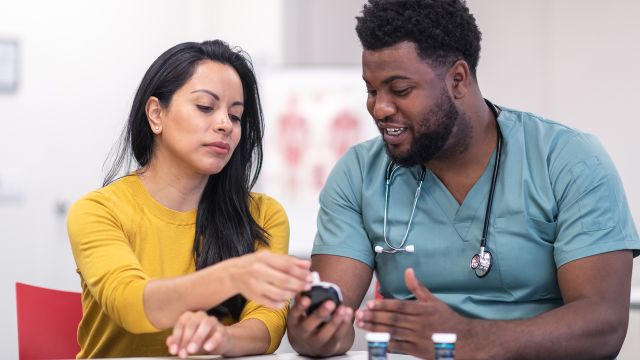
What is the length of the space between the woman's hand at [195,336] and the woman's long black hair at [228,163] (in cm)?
25

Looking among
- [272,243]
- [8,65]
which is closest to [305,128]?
[8,65]

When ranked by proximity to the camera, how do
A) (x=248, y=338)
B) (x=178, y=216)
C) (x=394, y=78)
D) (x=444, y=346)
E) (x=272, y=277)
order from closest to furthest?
(x=444, y=346) < (x=272, y=277) < (x=248, y=338) < (x=394, y=78) < (x=178, y=216)

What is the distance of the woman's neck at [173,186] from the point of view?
1881mm

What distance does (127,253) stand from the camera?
166 cm

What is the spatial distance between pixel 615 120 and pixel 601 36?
308mm

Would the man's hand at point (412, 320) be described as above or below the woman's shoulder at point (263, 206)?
Result: below

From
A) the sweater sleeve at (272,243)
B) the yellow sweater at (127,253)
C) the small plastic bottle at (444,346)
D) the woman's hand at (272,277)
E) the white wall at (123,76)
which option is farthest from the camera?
the white wall at (123,76)

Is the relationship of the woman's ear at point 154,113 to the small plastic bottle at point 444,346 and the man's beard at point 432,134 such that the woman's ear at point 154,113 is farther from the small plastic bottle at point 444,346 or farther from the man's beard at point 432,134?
the small plastic bottle at point 444,346

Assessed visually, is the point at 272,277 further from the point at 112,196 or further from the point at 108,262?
the point at 112,196

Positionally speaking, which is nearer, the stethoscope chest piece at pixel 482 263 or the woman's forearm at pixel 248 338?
the woman's forearm at pixel 248 338

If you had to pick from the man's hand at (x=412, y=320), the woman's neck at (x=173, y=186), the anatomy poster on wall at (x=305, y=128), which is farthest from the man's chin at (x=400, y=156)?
the anatomy poster on wall at (x=305, y=128)

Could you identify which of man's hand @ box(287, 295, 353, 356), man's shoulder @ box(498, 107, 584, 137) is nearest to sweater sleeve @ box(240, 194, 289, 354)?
man's hand @ box(287, 295, 353, 356)

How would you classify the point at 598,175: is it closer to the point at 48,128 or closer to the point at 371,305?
the point at 371,305

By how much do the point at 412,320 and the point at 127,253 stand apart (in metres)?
0.58
